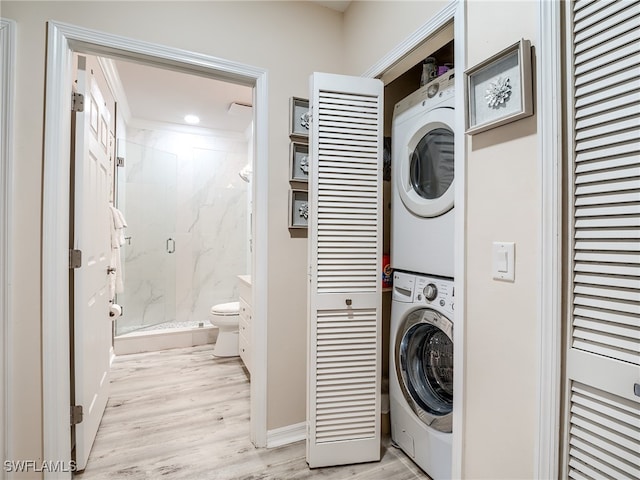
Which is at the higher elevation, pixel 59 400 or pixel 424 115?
pixel 424 115

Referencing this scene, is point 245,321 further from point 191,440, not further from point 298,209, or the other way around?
point 298,209

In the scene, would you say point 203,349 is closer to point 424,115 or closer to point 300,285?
point 300,285

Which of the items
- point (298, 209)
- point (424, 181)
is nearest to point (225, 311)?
point (298, 209)

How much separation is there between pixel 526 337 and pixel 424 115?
44.9 inches

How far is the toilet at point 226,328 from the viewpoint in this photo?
10.4 feet

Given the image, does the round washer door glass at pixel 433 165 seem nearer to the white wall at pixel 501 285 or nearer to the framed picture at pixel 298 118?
the white wall at pixel 501 285

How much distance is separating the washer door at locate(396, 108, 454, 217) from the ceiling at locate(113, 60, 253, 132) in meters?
1.62

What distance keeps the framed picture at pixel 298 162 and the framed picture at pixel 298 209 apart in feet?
0.27

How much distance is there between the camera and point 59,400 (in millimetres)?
1456

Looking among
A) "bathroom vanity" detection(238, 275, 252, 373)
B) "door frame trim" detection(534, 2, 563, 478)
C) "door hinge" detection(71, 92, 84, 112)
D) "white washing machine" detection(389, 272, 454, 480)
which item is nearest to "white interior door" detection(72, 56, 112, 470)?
"door hinge" detection(71, 92, 84, 112)

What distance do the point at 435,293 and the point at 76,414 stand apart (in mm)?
1825

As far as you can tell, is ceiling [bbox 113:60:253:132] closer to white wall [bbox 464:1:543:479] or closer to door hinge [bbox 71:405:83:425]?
white wall [bbox 464:1:543:479]

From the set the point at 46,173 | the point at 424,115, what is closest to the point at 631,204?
the point at 424,115

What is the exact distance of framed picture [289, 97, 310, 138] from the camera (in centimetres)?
191
